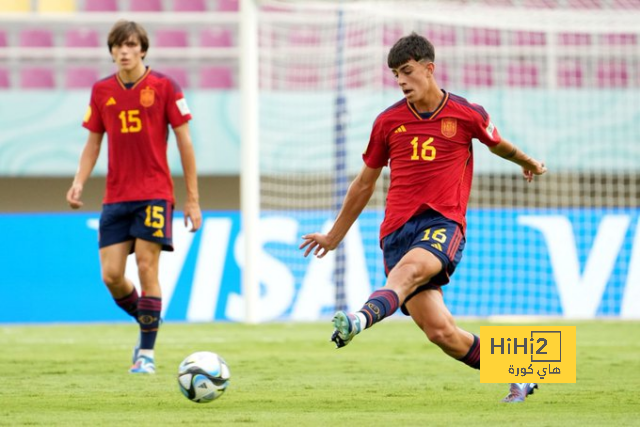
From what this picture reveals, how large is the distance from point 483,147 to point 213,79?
4.59 metres

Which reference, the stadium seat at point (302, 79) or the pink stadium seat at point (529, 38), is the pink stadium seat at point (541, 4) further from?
the stadium seat at point (302, 79)

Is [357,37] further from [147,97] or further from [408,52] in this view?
[408,52]

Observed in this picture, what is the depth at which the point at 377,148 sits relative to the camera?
19.4 feet

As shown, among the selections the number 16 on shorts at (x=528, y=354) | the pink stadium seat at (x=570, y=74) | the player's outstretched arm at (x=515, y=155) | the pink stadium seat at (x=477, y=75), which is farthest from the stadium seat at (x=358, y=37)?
the number 16 on shorts at (x=528, y=354)

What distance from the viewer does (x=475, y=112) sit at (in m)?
5.82

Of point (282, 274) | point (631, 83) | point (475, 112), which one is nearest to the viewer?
point (475, 112)

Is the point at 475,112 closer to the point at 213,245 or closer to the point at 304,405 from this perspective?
the point at 304,405

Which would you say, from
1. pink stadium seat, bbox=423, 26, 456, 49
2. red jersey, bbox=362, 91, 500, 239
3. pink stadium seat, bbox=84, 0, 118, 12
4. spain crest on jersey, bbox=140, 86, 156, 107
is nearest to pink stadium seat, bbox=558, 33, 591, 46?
pink stadium seat, bbox=423, 26, 456, 49

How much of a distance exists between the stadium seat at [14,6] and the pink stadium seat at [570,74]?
25.7ft

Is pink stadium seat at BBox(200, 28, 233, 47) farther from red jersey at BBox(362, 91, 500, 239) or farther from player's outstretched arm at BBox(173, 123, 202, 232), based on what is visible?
red jersey at BBox(362, 91, 500, 239)

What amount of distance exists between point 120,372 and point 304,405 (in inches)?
83.1

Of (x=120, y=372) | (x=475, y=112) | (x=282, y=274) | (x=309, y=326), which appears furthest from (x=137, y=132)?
(x=282, y=274)

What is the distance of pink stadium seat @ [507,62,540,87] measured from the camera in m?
16.3

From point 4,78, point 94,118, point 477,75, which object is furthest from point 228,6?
point 94,118
